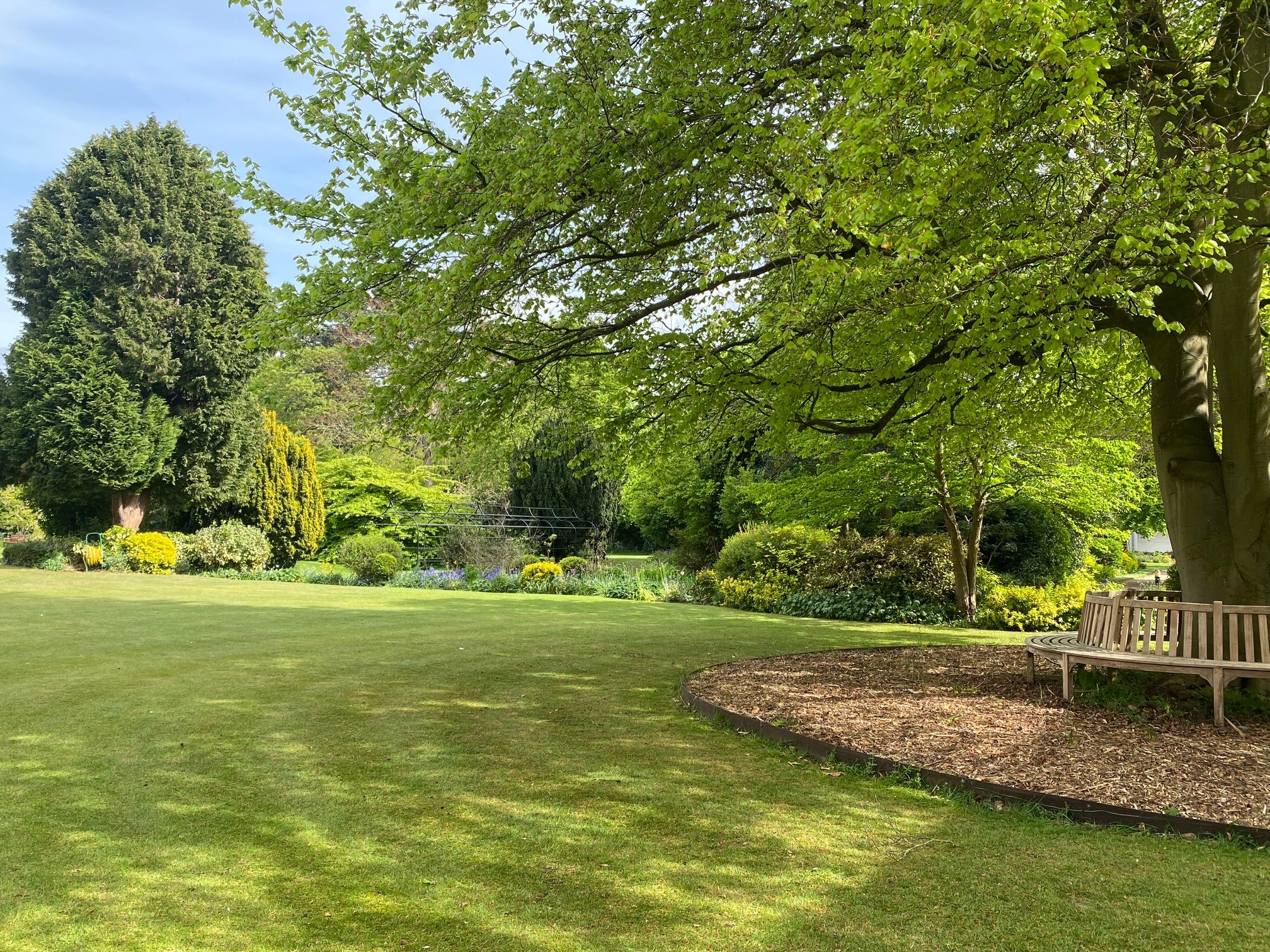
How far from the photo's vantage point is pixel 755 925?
12.3 feet

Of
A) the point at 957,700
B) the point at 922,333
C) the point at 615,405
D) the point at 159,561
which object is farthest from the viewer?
the point at 159,561

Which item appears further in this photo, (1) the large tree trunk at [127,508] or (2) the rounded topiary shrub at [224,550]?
(1) the large tree trunk at [127,508]

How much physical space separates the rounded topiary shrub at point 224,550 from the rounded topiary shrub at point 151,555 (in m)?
0.65

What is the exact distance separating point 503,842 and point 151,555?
2486 centimetres

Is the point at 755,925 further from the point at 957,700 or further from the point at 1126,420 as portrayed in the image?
the point at 1126,420

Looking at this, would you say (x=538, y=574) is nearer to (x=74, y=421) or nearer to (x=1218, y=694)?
(x=74, y=421)

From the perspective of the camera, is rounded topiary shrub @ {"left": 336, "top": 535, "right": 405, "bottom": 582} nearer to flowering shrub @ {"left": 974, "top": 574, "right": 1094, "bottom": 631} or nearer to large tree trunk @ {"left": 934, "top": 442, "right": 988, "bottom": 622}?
large tree trunk @ {"left": 934, "top": 442, "right": 988, "bottom": 622}

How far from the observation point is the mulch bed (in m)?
5.40

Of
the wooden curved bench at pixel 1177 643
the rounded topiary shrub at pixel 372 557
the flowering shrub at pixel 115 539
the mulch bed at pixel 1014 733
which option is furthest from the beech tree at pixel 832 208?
the flowering shrub at pixel 115 539

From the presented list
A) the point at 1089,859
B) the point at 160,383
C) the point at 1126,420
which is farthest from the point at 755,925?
the point at 160,383

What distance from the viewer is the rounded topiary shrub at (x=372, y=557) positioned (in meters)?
24.4

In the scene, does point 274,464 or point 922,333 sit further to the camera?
point 274,464

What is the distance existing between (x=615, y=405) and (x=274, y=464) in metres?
20.3

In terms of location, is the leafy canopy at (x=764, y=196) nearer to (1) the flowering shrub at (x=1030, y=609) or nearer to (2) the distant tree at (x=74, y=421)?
(1) the flowering shrub at (x=1030, y=609)
